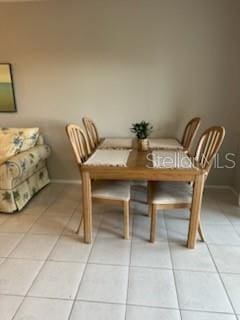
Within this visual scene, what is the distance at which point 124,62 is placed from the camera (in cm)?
303

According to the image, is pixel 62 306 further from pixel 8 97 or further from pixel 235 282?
pixel 8 97

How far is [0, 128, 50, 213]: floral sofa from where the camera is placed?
2.56m

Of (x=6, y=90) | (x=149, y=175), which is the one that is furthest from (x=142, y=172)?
(x=6, y=90)

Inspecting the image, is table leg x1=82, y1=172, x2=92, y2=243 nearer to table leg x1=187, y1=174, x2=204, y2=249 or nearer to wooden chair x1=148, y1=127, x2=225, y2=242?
wooden chair x1=148, y1=127, x2=225, y2=242

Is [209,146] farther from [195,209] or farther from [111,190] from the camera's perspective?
[111,190]

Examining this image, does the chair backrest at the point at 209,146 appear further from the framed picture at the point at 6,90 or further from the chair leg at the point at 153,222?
the framed picture at the point at 6,90

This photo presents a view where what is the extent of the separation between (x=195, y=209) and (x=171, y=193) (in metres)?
0.24

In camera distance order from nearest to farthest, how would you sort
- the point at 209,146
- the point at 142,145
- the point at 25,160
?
the point at 209,146
the point at 142,145
the point at 25,160

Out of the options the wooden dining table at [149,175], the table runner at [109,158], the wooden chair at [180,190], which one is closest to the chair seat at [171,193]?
the wooden chair at [180,190]

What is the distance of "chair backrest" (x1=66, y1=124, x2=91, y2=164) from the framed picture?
1.38 metres

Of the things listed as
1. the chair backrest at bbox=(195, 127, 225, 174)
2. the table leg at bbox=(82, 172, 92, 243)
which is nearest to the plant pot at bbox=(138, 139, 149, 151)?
the chair backrest at bbox=(195, 127, 225, 174)

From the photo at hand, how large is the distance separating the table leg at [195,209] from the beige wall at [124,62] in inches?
53.8

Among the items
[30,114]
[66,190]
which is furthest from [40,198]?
[30,114]

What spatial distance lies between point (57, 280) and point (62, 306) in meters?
0.23
